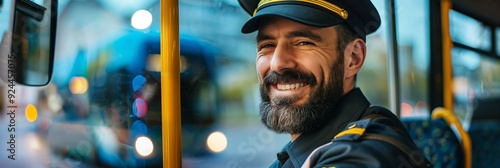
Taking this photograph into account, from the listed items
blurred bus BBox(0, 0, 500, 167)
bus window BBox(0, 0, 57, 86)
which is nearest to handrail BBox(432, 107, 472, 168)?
blurred bus BBox(0, 0, 500, 167)

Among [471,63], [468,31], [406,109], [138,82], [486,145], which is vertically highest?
[468,31]

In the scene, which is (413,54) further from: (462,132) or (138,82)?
(138,82)

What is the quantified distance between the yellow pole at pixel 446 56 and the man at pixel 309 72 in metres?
2.06

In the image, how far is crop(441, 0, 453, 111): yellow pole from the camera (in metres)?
3.13

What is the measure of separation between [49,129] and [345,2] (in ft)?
3.06

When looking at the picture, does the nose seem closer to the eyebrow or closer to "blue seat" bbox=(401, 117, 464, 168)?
the eyebrow

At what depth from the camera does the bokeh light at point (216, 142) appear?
1746 millimetres

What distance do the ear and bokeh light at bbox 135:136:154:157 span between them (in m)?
0.64

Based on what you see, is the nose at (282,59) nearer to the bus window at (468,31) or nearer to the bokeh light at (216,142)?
the bokeh light at (216,142)

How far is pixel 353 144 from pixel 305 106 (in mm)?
264

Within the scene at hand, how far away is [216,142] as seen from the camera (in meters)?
1.75

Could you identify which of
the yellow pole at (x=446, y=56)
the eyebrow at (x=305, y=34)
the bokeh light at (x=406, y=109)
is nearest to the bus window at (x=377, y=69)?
the bokeh light at (x=406, y=109)

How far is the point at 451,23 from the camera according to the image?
3188 mm

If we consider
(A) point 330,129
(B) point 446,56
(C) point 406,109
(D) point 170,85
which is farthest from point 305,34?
(B) point 446,56
